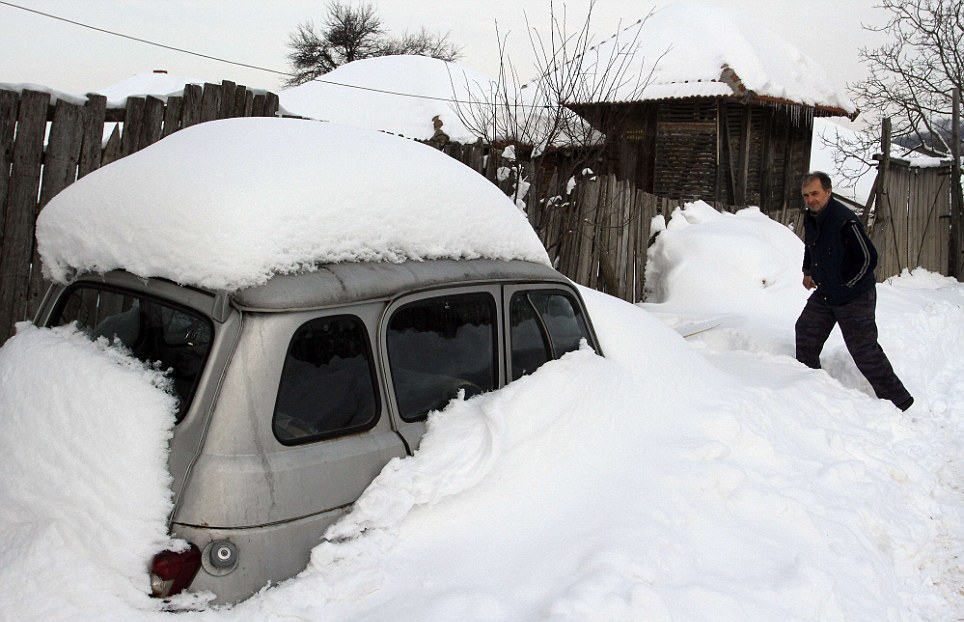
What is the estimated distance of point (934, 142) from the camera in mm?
22797

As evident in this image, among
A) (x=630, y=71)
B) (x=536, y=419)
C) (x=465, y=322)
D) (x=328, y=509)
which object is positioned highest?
(x=630, y=71)

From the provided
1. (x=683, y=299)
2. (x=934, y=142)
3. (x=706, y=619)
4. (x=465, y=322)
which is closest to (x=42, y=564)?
(x=465, y=322)

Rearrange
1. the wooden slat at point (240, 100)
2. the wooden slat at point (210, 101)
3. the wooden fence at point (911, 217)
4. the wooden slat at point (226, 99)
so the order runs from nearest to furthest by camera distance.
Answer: the wooden slat at point (210, 101)
the wooden slat at point (226, 99)
the wooden slat at point (240, 100)
the wooden fence at point (911, 217)

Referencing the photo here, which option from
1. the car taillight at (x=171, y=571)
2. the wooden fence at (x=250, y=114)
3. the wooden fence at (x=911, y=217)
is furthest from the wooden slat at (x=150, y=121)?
the wooden fence at (x=911, y=217)

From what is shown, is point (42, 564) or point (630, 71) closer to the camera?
point (42, 564)

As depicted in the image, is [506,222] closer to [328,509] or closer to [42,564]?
[328,509]

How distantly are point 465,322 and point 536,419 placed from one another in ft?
1.62

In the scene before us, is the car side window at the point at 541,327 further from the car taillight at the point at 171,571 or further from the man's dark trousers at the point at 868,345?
the man's dark trousers at the point at 868,345

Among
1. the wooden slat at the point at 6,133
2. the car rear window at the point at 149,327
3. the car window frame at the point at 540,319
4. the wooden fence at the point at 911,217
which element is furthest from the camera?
the wooden fence at the point at 911,217

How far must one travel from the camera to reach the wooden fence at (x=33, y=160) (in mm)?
4652

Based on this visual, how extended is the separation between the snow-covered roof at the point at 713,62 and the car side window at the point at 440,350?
1417cm

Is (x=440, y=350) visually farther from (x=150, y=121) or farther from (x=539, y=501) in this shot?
(x=150, y=121)

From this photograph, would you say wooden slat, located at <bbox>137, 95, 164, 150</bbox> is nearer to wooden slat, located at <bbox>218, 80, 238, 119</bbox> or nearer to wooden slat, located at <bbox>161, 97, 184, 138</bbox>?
wooden slat, located at <bbox>161, 97, 184, 138</bbox>

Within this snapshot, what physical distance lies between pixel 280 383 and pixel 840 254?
204 inches
